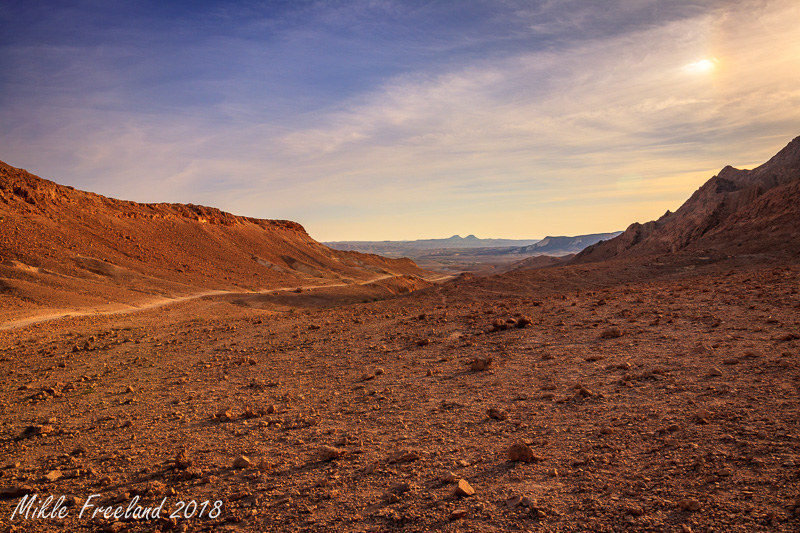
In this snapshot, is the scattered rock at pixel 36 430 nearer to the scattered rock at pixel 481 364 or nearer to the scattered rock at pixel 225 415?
the scattered rock at pixel 225 415

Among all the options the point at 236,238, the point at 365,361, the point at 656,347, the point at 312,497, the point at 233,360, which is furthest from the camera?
the point at 236,238

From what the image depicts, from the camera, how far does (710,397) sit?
5.79 metres

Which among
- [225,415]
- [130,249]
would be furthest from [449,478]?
[130,249]

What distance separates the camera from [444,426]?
615cm

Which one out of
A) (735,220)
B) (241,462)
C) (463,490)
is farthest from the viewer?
(735,220)

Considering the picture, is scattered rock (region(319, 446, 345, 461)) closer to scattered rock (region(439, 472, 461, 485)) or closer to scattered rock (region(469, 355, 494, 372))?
scattered rock (region(439, 472, 461, 485))

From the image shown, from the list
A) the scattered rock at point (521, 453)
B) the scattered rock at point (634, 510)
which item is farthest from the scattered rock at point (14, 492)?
the scattered rock at point (634, 510)

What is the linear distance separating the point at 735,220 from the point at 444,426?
37.7 meters

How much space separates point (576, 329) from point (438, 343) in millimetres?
3381

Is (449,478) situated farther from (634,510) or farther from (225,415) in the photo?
(225,415)

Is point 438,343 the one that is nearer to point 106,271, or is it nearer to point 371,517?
point 371,517

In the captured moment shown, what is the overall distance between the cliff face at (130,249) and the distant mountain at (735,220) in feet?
117

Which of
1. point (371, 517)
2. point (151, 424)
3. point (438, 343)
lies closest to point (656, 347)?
point (438, 343)

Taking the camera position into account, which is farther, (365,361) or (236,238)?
(236,238)
